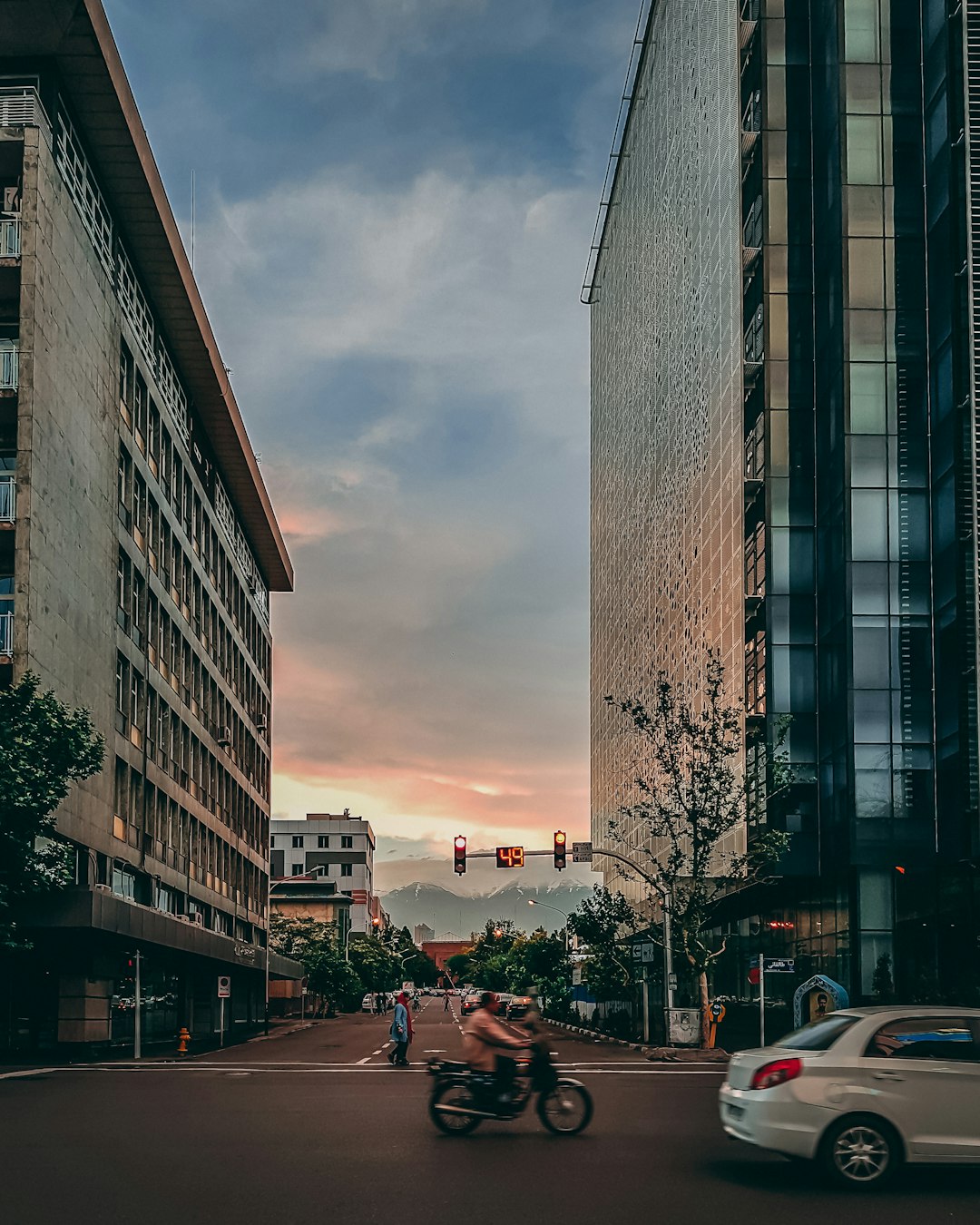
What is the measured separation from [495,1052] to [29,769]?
1817cm

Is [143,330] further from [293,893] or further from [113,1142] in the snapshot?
[293,893]

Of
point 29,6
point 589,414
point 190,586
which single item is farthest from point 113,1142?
point 589,414

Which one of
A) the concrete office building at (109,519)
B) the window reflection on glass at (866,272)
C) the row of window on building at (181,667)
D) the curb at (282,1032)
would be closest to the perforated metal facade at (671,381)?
the window reflection on glass at (866,272)

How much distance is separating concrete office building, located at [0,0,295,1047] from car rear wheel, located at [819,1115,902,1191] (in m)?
28.3

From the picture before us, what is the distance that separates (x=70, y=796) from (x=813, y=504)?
25.5 meters

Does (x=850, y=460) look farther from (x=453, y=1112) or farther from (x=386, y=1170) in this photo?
(x=386, y=1170)

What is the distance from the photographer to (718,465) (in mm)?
57562

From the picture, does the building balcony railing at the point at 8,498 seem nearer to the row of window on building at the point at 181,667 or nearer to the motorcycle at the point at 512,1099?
the row of window on building at the point at 181,667

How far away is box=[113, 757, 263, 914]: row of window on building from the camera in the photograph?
5006cm

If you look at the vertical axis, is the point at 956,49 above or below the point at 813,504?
above

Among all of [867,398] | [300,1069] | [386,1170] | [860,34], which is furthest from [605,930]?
[386,1170]

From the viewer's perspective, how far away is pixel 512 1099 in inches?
687

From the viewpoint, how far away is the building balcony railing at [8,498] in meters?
38.3

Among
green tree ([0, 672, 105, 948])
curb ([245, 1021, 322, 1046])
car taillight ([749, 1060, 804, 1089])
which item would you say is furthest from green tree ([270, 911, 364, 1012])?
car taillight ([749, 1060, 804, 1089])
